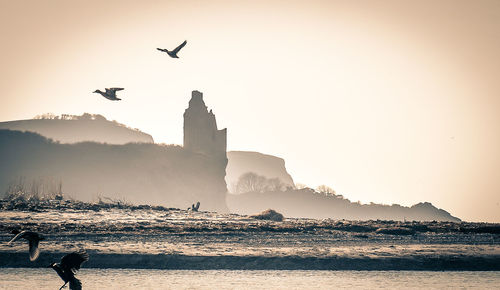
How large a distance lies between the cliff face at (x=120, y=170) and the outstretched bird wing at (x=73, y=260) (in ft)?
379

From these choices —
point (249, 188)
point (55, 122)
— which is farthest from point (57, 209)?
point (249, 188)

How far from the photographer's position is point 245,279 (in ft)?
90.0

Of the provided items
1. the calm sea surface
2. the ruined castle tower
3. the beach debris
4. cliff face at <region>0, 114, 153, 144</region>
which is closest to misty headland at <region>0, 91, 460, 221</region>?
the ruined castle tower

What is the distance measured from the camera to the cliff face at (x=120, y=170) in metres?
132

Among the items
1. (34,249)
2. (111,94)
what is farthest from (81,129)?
(34,249)

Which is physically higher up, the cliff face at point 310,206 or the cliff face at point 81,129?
the cliff face at point 81,129

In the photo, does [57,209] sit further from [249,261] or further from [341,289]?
[341,289]

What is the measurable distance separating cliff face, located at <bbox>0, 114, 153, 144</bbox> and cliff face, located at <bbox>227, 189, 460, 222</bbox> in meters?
31.1

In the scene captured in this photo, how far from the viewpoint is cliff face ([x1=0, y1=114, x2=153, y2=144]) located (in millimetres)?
169000

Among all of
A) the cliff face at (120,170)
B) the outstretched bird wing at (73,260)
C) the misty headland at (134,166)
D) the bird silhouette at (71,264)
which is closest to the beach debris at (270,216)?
the bird silhouette at (71,264)

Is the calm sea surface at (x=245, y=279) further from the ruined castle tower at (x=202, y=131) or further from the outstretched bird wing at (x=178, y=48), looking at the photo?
the ruined castle tower at (x=202, y=131)

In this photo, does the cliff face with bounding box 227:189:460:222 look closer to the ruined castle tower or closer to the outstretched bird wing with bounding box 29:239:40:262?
the ruined castle tower

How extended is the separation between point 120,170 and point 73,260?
125 meters

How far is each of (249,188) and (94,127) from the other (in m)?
47.6
